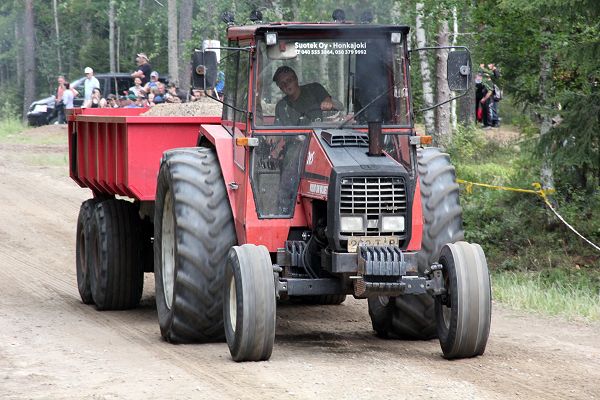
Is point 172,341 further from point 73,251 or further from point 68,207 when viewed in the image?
point 68,207

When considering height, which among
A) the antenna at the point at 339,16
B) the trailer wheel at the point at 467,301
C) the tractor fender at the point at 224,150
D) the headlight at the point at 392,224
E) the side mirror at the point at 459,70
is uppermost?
the antenna at the point at 339,16

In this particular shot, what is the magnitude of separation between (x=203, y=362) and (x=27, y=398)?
1555mm

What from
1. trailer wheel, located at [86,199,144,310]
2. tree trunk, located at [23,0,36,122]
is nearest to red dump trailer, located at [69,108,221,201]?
trailer wheel, located at [86,199,144,310]

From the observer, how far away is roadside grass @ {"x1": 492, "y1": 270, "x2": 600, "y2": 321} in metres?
11.1

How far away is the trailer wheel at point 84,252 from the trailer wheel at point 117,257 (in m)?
0.38

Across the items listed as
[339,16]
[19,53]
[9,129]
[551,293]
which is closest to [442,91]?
[551,293]

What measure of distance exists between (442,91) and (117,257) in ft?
34.5

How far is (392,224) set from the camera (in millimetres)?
8570

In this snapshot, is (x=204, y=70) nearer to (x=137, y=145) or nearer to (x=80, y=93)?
(x=137, y=145)

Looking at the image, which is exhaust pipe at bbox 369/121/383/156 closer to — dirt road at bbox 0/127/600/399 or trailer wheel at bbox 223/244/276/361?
trailer wheel at bbox 223/244/276/361

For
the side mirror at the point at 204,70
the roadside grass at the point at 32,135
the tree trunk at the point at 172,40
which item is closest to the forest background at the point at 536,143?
the side mirror at the point at 204,70

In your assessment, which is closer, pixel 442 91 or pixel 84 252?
pixel 84 252

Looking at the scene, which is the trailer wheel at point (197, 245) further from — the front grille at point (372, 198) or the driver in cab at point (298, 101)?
the front grille at point (372, 198)

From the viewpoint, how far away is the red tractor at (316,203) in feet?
27.6
